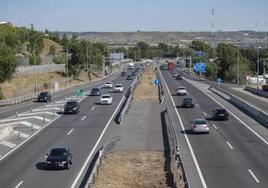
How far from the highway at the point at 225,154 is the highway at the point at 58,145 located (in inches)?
234

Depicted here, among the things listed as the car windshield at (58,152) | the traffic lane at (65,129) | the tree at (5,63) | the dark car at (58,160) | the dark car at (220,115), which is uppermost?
the tree at (5,63)

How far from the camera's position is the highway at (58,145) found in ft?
91.5

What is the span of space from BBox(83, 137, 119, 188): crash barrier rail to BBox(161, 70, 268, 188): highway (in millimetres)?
4320

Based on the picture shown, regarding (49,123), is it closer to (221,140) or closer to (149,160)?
(221,140)

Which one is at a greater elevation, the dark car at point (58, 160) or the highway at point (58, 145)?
the dark car at point (58, 160)

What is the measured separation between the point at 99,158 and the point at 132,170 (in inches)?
73.1

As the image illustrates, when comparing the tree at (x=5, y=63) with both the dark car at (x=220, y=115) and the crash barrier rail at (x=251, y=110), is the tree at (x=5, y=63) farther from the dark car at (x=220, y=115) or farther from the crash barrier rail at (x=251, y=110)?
the dark car at (x=220, y=115)

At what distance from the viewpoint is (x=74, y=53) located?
14275cm

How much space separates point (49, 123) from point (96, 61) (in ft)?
349

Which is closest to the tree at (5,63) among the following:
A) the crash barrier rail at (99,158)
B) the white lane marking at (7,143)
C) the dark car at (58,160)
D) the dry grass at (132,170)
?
the white lane marking at (7,143)

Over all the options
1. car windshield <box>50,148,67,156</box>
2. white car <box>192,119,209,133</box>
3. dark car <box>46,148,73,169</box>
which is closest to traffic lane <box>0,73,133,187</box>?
dark car <box>46,148,73,169</box>

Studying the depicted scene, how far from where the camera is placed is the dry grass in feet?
86.1

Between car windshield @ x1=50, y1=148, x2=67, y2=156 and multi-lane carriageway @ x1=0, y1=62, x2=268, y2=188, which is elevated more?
car windshield @ x1=50, y1=148, x2=67, y2=156

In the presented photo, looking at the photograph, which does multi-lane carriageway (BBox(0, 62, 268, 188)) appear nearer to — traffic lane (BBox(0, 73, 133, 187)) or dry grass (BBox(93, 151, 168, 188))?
traffic lane (BBox(0, 73, 133, 187))
